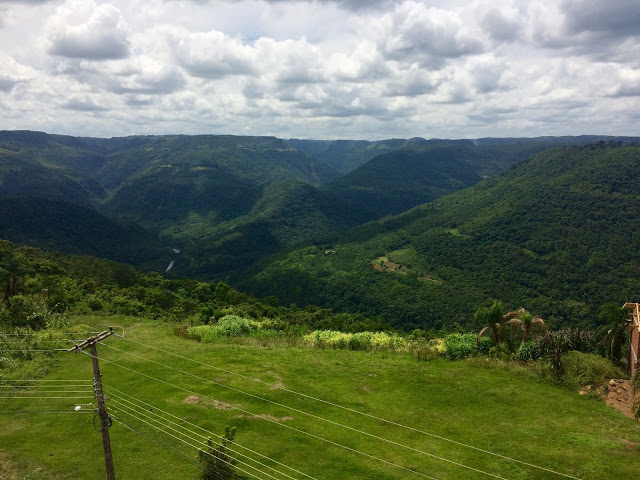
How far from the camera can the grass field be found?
1577cm

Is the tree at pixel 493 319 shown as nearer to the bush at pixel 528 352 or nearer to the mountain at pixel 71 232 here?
the bush at pixel 528 352

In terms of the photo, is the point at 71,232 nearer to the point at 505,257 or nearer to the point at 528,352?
the point at 505,257

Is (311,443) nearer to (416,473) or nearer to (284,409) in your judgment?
(284,409)

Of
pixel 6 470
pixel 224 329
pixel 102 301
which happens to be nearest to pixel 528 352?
pixel 224 329

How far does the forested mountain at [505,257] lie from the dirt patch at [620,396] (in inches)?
2393

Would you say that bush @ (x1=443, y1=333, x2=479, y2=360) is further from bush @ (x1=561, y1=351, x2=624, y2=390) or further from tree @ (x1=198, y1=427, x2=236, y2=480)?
tree @ (x1=198, y1=427, x2=236, y2=480)

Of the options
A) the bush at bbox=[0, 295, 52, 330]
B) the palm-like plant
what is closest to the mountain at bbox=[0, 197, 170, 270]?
the bush at bbox=[0, 295, 52, 330]

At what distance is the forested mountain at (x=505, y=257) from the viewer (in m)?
86.2

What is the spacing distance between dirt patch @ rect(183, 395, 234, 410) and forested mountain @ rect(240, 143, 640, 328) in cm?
6683

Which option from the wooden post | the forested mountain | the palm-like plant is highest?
the wooden post

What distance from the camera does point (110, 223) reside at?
554ft

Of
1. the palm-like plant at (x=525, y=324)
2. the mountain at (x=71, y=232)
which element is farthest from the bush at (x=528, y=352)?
the mountain at (x=71, y=232)

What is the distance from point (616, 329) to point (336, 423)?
16.4m

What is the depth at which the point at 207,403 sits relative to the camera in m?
21.0
